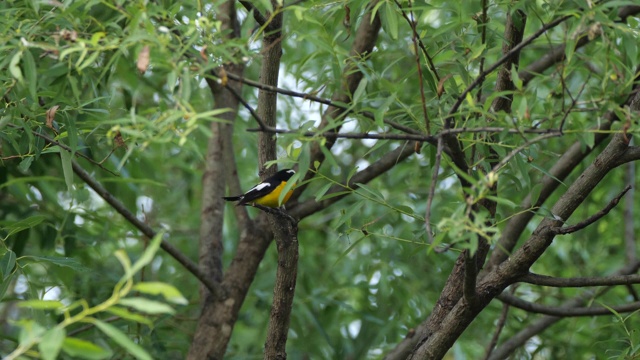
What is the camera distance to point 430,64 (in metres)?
2.51

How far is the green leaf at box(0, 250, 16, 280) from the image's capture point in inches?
111

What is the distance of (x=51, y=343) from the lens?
1.54 m

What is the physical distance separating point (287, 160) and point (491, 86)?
1673 millimetres

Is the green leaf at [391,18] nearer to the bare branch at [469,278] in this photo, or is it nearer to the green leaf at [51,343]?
the bare branch at [469,278]

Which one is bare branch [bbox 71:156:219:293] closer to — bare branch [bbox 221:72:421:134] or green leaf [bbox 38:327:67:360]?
bare branch [bbox 221:72:421:134]

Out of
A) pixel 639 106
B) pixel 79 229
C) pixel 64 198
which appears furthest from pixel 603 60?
pixel 64 198

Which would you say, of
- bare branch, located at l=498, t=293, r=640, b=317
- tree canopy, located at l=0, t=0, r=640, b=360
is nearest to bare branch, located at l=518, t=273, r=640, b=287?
tree canopy, located at l=0, t=0, r=640, b=360

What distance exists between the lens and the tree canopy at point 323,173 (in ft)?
6.91

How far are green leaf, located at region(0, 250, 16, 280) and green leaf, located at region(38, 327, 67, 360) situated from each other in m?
1.36

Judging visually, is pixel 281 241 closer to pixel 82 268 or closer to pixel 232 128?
pixel 82 268

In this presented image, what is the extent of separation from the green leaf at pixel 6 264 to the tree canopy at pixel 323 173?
1 cm

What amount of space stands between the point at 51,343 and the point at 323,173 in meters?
3.38

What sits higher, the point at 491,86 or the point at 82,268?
the point at 491,86

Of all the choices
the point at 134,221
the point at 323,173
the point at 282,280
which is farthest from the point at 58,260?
the point at 323,173
